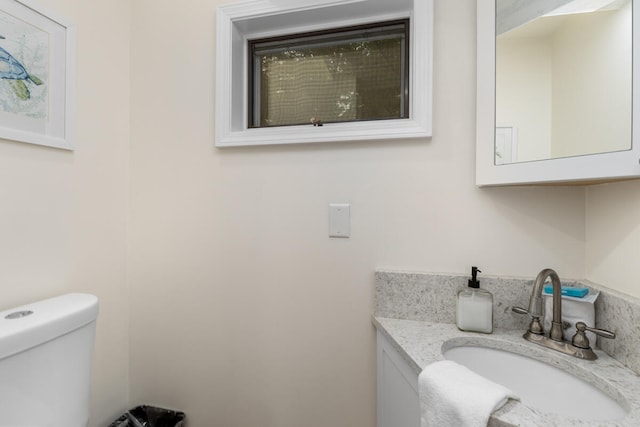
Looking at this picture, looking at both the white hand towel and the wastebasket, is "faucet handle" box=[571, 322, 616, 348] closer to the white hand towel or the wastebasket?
the white hand towel

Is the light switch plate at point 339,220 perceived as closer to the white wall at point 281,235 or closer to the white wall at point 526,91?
the white wall at point 281,235

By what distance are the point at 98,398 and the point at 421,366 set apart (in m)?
1.23

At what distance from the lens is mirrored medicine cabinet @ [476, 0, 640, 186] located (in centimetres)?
62

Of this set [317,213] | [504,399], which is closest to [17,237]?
[317,213]

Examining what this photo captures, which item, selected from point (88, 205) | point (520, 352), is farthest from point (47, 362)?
point (520, 352)

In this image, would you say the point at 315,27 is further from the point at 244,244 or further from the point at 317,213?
the point at 244,244

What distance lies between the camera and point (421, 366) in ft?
2.21

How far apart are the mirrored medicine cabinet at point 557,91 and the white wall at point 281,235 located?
95 millimetres

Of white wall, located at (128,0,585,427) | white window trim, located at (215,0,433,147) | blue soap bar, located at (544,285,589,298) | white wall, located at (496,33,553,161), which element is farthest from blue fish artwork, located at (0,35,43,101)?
blue soap bar, located at (544,285,589,298)

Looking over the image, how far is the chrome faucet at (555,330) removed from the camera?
2.40ft

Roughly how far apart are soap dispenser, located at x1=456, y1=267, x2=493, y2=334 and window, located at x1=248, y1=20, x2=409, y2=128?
2.15 feet

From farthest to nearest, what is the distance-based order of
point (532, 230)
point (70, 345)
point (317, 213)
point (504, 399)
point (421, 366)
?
point (317, 213)
point (532, 230)
point (70, 345)
point (421, 366)
point (504, 399)

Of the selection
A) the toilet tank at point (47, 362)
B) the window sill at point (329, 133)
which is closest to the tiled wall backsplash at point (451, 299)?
the window sill at point (329, 133)

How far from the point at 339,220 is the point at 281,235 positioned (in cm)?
23
